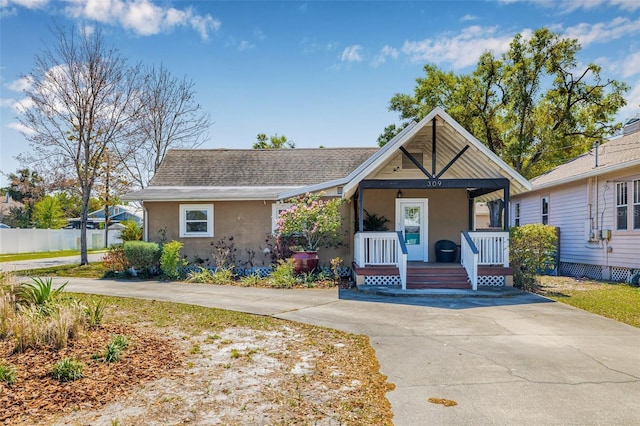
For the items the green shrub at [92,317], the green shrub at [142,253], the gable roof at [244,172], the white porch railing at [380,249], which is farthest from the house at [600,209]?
the green shrub at [142,253]

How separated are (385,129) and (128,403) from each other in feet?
102

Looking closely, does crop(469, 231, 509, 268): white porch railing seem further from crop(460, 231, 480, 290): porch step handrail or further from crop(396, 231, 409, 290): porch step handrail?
crop(396, 231, 409, 290): porch step handrail

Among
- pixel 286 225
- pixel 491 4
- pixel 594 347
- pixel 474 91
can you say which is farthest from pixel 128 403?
pixel 474 91

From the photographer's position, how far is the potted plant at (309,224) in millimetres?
13516

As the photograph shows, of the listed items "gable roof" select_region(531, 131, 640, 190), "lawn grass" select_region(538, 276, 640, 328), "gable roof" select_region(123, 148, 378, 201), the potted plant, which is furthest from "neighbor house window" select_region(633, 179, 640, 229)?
"gable roof" select_region(123, 148, 378, 201)

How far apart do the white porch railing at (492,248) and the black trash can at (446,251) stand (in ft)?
8.01

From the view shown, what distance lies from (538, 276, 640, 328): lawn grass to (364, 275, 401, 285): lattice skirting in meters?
3.99

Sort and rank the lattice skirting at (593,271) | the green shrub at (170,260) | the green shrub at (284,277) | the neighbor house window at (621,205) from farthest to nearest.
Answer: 1. the green shrub at (170,260)
2. the neighbor house window at (621,205)
3. the lattice skirting at (593,271)
4. the green shrub at (284,277)

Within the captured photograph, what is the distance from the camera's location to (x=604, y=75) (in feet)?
77.4

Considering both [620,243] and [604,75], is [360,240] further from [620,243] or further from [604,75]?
[604,75]

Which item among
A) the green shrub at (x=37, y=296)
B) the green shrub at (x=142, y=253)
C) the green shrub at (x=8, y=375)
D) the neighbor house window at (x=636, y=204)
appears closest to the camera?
the green shrub at (x=8, y=375)

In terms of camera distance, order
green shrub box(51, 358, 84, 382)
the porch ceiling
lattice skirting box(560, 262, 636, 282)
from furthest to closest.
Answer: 1. lattice skirting box(560, 262, 636, 282)
2. the porch ceiling
3. green shrub box(51, 358, 84, 382)

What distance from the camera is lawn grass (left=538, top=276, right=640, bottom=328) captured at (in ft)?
29.1

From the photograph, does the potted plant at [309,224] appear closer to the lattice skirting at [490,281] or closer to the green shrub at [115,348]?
the lattice skirting at [490,281]
